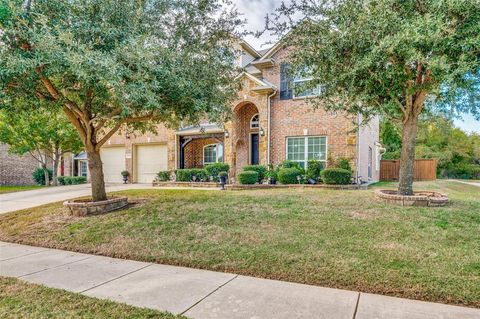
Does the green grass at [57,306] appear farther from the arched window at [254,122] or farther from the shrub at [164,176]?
the arched window at [254,122]

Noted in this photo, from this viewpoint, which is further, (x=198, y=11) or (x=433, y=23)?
(x=198, y=11)

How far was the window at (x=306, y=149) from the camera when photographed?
45.5ft

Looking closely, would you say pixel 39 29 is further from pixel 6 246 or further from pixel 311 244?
pixel 311 244

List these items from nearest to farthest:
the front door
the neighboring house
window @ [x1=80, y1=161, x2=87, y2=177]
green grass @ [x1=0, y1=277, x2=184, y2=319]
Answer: green grass @ [x1=0, y1=277, x2=184, y2=319] → the neighboring house → the front door → window @ [x1=80, y1=161, x2=87, y2=177]

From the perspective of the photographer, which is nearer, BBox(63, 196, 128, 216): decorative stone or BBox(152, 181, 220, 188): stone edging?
BBox(63, 196, 128, 216): decorative stone

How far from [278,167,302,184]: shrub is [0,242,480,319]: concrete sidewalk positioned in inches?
328

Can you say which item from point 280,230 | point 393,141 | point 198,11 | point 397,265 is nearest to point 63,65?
point 198,11

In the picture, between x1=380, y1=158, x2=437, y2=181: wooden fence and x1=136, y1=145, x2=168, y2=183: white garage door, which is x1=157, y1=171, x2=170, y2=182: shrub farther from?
x1=380, y1=158, x2=437, y2=181: wooden fence

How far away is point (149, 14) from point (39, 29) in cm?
244

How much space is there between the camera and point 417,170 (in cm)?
2119

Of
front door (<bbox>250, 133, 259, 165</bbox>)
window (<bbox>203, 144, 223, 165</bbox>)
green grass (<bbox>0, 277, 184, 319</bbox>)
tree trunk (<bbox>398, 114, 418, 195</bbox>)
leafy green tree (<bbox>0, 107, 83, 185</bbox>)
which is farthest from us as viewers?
window (<bbox>203, 144, 223, 165</bbox>)

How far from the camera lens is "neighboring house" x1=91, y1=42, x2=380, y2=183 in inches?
536

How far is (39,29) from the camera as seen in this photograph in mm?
5992

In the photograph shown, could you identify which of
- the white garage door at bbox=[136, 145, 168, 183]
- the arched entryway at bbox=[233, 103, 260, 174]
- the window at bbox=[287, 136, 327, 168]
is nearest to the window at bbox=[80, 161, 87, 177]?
the white garage door at bbox=[136, 145, 168, 183]
